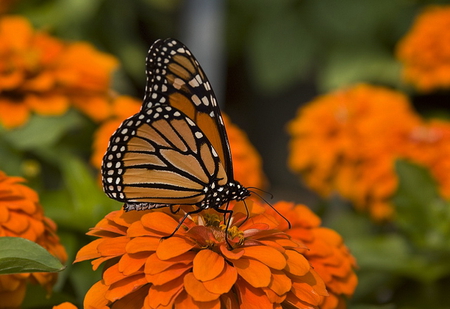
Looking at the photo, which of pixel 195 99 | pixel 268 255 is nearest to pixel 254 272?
pixel 268 255

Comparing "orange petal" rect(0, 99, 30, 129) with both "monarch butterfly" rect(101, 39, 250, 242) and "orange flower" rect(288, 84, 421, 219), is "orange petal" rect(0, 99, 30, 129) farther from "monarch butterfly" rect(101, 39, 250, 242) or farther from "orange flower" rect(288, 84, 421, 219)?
"orange flower" rect(288, 84, 421, 219)

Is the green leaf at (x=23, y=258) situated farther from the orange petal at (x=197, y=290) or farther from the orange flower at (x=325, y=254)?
the orange flower at (x=325, y=254)

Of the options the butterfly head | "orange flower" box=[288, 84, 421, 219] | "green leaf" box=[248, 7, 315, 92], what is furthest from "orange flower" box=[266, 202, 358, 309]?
"green leaf" box=[248, 7, 315, 92]

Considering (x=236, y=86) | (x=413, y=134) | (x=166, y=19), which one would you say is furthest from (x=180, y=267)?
(x=236, y=86)

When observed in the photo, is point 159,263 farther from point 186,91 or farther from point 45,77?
point 45,77

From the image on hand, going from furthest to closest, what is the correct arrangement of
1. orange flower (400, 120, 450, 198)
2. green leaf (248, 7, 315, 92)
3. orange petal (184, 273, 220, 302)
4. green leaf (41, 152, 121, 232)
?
green leaf (248, 7, 315, 92), orange flower (400, 120, 450, 198), green leaf (41, 152, 121, 232), orange petal (184, 273, 220, 302)

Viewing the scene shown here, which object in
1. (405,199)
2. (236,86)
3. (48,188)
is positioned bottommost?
(236,86)

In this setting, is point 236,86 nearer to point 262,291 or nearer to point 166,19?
point 166,19
